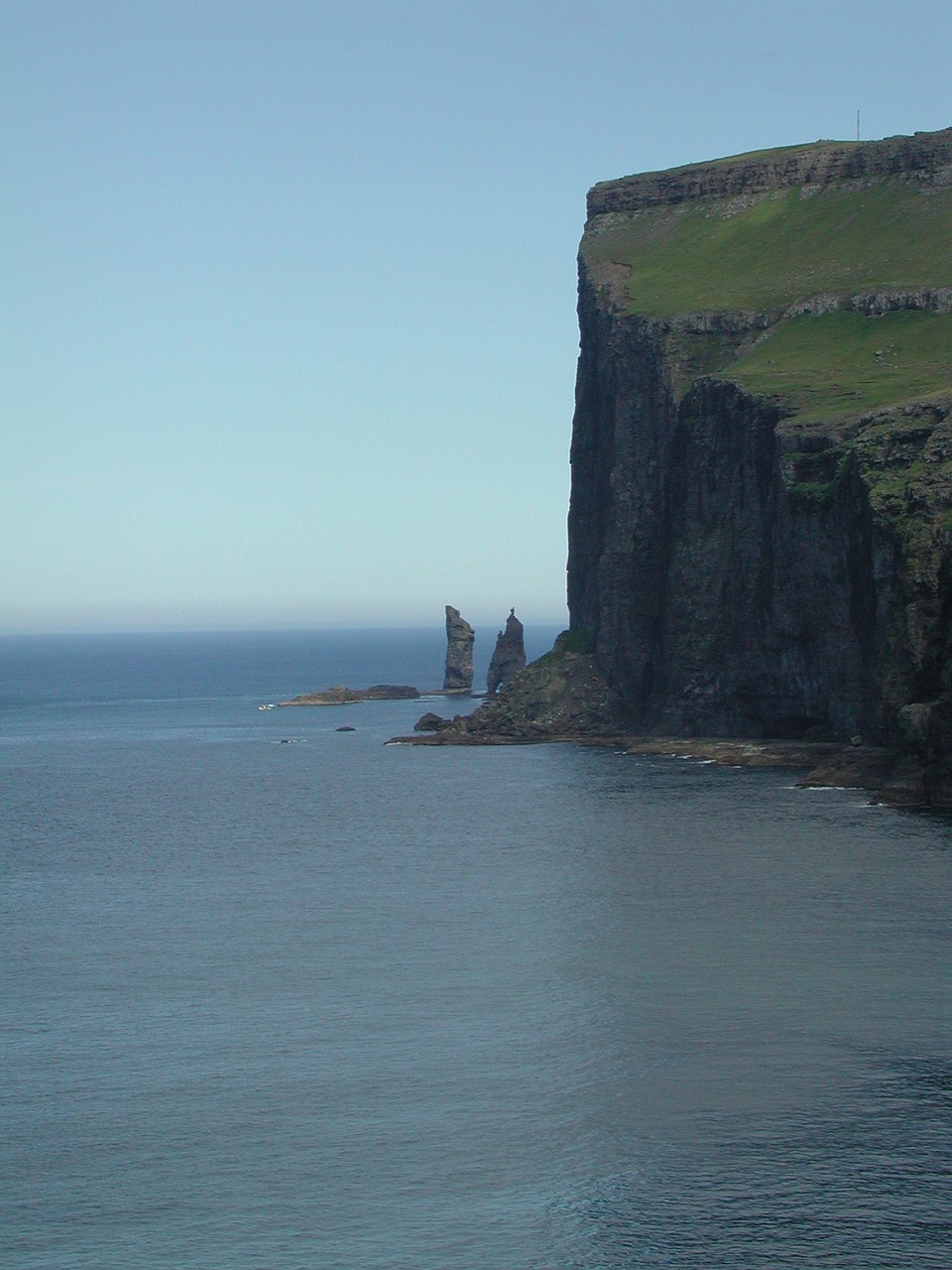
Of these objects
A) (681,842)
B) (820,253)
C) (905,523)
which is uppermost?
(820,253)

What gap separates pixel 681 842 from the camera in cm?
9425

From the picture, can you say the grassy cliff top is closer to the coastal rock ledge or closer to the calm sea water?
the coastal rock ledge

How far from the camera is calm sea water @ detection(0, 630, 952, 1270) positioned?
44719mm

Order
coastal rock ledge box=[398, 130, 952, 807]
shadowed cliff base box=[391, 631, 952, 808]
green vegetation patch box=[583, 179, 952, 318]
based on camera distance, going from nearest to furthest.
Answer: coastal rock ledge box=[398, 130, 952, 807], shadowed cliff base box=[391, 631, 952, 808], green vegetation patch box=[583, 179, 952, 318]

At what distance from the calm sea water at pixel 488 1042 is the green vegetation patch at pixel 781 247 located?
214 feet

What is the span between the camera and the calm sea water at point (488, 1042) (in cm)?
4472

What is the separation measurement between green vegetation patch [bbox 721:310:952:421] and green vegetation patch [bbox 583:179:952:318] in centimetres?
510

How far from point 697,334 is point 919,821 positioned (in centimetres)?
6942

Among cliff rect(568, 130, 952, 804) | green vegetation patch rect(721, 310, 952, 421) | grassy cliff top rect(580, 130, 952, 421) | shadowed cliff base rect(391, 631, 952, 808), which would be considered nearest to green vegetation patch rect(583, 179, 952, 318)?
grassy cliff top rect(580, 130, 952, 421)

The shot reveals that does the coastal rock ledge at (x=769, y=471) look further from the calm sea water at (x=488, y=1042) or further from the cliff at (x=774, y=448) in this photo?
the calm sea water at (x=488, y=1042)

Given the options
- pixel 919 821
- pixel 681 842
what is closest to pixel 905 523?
pixel 919 821

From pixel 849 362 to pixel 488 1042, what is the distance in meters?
96.1

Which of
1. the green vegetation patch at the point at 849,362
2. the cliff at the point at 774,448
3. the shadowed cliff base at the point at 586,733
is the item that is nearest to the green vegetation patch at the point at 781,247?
the cliff at the point at 774,448

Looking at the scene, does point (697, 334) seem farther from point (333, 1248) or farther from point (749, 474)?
point (333, 1248)
